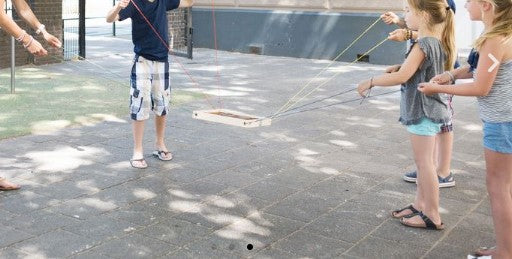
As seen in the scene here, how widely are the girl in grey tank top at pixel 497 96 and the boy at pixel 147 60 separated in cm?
273

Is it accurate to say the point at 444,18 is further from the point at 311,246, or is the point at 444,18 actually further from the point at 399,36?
the point at 311,246

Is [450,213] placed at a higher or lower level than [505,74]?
lower

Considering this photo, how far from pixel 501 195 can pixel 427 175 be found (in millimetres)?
814

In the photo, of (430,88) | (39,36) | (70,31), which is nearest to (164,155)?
(430,88)

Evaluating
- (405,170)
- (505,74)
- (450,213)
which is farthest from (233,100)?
(505,74)

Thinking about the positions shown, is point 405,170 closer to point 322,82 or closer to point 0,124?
point 0,124

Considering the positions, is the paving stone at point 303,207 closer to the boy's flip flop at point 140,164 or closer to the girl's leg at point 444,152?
the girl's leg at point 444,152

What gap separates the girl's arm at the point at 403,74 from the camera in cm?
418

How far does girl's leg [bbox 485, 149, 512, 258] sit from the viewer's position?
3561mm

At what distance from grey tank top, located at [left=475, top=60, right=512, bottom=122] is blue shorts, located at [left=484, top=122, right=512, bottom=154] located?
0.03 meters

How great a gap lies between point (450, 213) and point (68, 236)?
259cm

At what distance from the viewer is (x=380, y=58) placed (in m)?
13.2

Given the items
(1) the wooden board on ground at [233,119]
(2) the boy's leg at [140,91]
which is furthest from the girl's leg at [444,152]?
(2) the boy's leg at [140,91]

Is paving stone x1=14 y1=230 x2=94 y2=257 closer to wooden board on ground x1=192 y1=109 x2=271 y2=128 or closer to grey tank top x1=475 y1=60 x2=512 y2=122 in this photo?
wooden board on ground x1=192 y1=109 x2=271 y2=128
